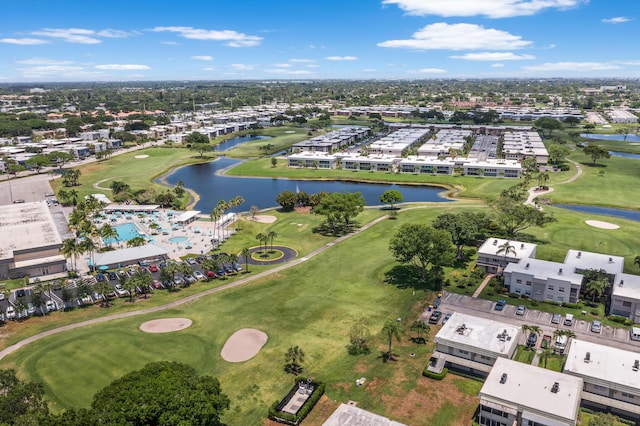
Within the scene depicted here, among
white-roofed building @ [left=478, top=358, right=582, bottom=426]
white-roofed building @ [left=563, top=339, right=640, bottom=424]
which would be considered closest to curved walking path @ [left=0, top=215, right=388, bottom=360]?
white-roofed building @ [left=478, top=358, right=582, bottom=426]

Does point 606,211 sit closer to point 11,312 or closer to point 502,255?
point 502,255

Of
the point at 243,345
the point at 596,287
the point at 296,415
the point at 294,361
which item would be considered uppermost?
the point at 596,287

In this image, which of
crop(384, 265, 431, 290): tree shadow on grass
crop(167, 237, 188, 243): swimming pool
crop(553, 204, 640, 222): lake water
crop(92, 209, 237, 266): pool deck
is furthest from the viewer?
crop(553, 204, 640, 222): lake water

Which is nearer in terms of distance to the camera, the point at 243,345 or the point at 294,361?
the point at 294,361

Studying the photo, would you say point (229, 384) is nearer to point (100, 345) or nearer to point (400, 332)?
point (100, 345)

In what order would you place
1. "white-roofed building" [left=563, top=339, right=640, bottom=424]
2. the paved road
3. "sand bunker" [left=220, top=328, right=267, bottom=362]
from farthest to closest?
the paved road < "sand bunker" [left=220, top=328, right=267, bottom=362] < "white-roofed building" [left=563, top=339, right=640, bottom=424]

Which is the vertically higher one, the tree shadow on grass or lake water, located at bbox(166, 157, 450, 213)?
lake water, located at bbox(166, 157, 450, 213)

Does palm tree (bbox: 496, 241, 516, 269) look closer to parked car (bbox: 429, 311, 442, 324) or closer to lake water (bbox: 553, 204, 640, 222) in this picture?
parked car (bbox: 429, 311, 442, 324)

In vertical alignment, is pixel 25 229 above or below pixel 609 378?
above

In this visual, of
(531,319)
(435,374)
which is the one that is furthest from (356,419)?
(531,319)
